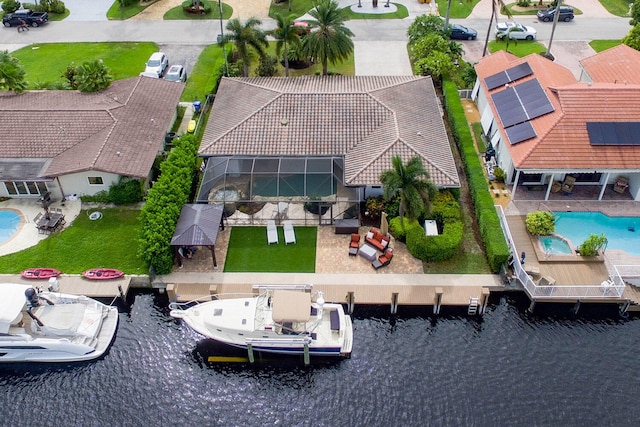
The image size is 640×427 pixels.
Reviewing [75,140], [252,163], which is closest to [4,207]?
[75,140]

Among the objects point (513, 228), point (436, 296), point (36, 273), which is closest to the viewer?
point (436, 296)

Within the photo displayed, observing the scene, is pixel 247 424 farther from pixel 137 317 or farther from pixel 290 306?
pixel 137 317

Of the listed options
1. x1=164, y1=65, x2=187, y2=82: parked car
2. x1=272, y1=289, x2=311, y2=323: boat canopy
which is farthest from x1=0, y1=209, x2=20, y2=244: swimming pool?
x1=272, y1=289, x2=311, y2=323: boat canopy

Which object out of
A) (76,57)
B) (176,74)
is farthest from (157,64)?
(76,57)

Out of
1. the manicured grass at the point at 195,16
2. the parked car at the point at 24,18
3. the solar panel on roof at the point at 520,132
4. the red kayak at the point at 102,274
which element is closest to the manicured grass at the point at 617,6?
the solar panel on roof at the point at 520,132

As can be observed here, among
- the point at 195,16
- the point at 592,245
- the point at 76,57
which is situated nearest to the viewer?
the point at 592,245

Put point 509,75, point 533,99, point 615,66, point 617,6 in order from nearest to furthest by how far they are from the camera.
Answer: point 533,99
point 509,75
point 615,66
point 617,6

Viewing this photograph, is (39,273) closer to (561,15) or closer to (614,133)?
(614,133)
